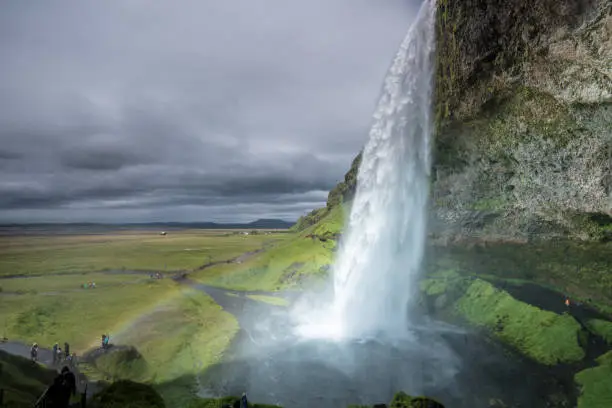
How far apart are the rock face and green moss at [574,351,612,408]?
12.7m

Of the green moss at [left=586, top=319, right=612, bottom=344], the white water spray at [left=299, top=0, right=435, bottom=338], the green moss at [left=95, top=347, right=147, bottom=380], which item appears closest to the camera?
the green moss at [left=95, top=347, right=147, bottom=380]

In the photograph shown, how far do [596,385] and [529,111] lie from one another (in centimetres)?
2066

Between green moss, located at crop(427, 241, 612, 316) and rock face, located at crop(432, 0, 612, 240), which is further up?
rock face, located at crop(432, 0, 612, 240)

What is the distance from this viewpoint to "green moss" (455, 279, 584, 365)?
29.3 metres

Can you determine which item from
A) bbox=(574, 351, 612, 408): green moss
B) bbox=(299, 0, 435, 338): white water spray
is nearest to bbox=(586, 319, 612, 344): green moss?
bbox=(574, 351, 612, 408): green moss

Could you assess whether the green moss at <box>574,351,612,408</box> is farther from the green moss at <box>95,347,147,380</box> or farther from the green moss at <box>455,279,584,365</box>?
the green moss at <box>95,347,147,380</box>

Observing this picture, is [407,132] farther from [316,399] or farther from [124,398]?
[124,398]

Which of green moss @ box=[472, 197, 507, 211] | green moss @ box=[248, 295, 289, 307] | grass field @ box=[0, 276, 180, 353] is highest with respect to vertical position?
green moss @ box=[472, 197, 507, 211]

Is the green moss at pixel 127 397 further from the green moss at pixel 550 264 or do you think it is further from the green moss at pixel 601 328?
the green moss at pixel 550 264

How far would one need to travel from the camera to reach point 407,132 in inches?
1596

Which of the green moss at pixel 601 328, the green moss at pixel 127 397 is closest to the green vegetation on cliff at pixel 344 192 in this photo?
the green moss at pixel 601 328

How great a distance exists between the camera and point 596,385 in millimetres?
22688

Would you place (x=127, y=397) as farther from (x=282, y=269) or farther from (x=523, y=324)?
(x=282, y=269)

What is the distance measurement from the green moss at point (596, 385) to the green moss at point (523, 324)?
326 cm
